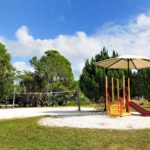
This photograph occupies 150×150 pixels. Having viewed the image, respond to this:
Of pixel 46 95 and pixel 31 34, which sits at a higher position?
pixel 31 34

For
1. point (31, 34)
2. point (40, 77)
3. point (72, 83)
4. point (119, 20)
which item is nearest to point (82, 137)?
point (119, 20)

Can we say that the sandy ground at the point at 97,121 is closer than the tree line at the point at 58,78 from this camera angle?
Yes

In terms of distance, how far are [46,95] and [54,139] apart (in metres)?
19.3

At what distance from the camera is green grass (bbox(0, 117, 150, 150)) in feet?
25.7

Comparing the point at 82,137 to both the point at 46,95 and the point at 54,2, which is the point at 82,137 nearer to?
the point at 54,2

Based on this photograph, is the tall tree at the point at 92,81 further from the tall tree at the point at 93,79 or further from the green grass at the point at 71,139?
the green grass at the point at 71,139

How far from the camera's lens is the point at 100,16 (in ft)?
70.0

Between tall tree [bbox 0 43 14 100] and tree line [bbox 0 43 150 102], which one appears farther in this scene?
tree line [bbox 0 43 150 102]

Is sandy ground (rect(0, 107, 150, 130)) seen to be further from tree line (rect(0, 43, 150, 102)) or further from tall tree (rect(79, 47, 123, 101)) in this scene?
tall tree (rect(79, 47, 123, 101))

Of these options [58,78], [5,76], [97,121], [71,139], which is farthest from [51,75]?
[71,139]

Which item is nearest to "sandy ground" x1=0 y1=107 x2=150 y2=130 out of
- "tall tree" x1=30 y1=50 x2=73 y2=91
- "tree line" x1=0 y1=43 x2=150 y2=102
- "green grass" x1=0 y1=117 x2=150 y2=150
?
"green grass" x1=0 y1=117 x2=150 y2=150

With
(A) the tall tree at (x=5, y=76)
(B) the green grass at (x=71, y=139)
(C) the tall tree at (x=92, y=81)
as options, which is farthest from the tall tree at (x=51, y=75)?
(B) the green grass at (x=71, y=139)

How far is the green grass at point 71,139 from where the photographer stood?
782 cm

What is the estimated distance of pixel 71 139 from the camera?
8.46 metres
